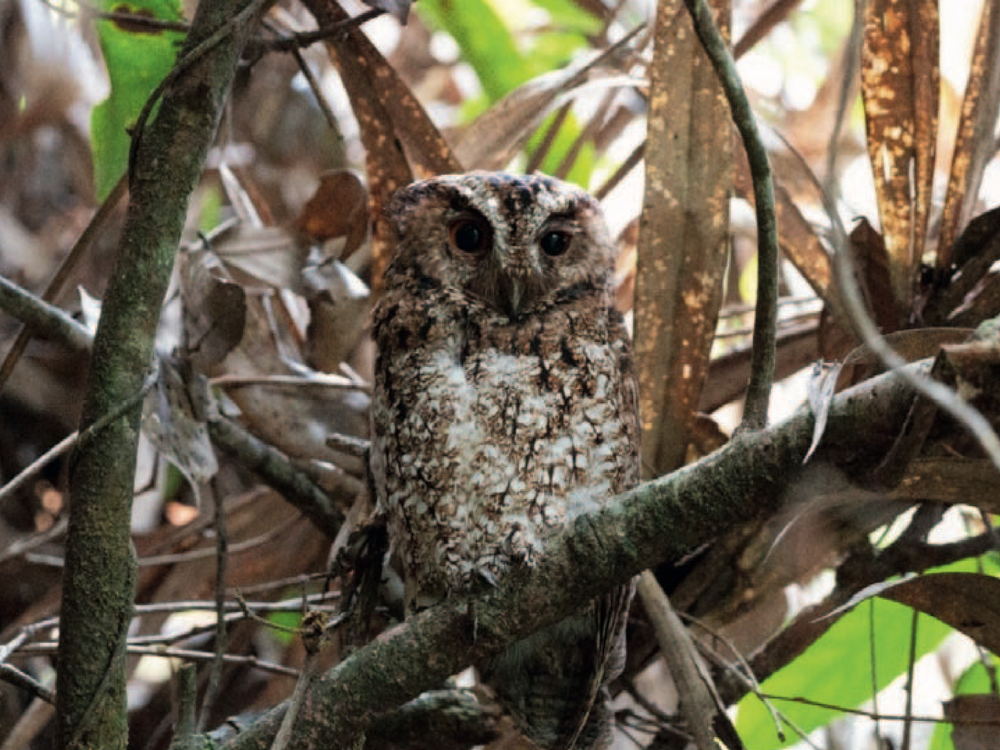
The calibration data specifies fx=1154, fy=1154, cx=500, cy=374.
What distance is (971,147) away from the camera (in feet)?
6.27

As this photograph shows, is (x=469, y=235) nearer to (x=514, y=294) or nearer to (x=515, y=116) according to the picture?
(x=514, y=294)

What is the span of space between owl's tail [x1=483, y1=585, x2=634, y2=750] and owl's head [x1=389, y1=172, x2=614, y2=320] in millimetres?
519

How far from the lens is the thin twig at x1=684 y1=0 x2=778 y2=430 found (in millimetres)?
1117

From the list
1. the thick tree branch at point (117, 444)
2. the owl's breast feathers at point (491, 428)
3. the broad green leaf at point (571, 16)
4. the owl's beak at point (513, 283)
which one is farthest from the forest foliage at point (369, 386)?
the broad green leaf at point (571, 16)

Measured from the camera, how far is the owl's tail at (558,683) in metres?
1.81

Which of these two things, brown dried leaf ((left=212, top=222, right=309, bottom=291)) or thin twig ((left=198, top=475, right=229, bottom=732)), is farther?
brown dried leaf ((left=212, top=222, right=309, bottom=291))

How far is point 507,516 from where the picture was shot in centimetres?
167

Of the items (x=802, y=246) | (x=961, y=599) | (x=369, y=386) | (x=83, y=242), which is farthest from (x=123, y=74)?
(x=961, y=599)

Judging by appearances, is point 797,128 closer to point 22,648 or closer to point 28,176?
point 28,176

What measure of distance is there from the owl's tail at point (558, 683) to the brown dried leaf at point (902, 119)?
0.75 metres

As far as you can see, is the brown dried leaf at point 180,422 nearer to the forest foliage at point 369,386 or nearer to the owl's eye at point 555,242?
the forest foliage at point 369,386

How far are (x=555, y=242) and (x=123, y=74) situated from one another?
0.81m

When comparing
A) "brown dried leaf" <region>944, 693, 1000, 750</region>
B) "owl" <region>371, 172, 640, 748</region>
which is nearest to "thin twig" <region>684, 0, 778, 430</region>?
"owl" <region>371, 172, 640, 748</region>

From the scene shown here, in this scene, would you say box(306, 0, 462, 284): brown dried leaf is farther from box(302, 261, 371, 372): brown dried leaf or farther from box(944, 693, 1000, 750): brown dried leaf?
box(944, 693, 1000, 750): brown dried leaf
